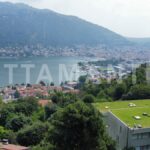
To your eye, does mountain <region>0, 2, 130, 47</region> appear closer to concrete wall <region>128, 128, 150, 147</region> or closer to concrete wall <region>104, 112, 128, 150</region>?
concrete wall <region>104, 112, 128, 150</region>

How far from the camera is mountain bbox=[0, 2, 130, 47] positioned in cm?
8750

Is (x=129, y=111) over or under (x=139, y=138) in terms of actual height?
over

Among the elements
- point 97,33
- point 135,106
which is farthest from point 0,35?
point 135,106

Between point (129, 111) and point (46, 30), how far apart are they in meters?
87.8

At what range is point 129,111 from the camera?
941 cm

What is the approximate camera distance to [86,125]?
5.80 meters

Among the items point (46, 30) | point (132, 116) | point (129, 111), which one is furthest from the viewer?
point (46, 30)

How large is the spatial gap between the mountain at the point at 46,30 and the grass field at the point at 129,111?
71.5 metres

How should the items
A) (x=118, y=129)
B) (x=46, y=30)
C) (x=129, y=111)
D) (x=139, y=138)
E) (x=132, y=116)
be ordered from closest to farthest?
(x=139, y=138)
(x=118, y=129)
(x=132, y=116)
(x=129, y=111)
(x=46, y=30)

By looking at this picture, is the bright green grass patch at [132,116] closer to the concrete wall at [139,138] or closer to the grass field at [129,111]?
→ the grass field at [129,111]

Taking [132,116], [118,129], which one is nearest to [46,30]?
[132,116]

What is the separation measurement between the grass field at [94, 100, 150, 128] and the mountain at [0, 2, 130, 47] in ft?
235

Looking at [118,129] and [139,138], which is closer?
[139,138]

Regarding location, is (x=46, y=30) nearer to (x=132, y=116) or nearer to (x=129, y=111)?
(x=129, y=111)
